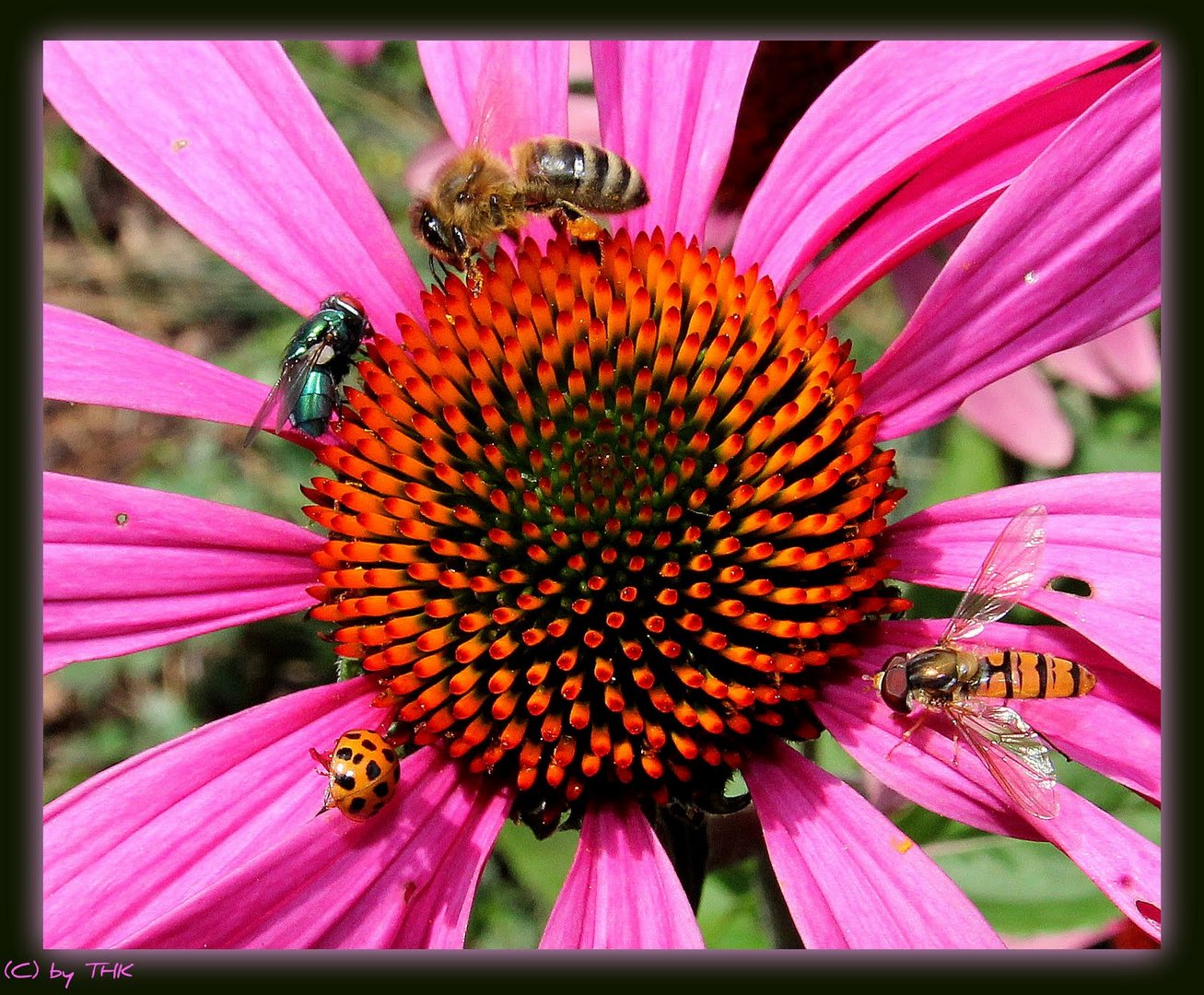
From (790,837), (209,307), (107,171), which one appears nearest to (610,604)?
(790,837)

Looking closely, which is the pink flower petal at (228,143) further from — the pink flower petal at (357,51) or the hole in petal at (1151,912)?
the hole in petal at (1151,912)

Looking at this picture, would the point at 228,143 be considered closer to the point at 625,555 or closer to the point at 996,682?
the point at 625,555

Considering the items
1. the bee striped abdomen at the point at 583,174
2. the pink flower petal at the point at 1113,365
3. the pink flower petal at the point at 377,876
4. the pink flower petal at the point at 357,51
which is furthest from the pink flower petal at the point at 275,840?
the pink flower petal at the point at 1113,365

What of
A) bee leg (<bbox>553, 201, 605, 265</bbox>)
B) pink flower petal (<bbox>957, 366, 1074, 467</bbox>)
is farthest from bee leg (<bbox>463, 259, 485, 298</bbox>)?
pink flower petal (<bbox>957, 366, 1074, 467</bbox>)

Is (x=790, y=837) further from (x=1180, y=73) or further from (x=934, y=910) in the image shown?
(x=1180, y=73)

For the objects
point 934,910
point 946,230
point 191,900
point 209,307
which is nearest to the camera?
point 191,900
